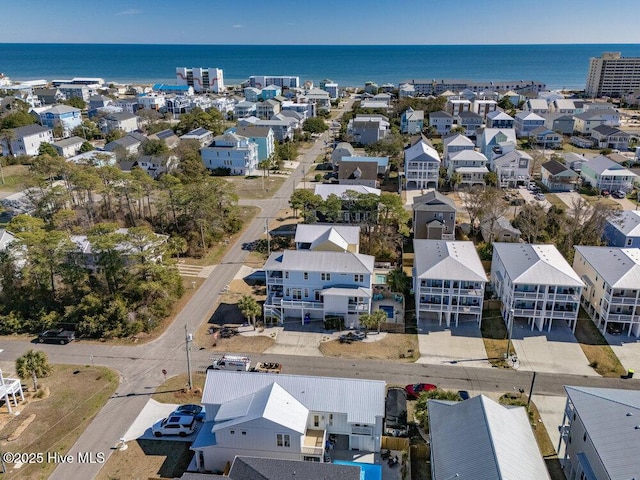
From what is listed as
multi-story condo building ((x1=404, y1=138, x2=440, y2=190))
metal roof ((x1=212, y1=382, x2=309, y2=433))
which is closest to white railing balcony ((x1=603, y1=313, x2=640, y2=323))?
metal roof ((x1=212, y1=382, x2=309, y2=433))

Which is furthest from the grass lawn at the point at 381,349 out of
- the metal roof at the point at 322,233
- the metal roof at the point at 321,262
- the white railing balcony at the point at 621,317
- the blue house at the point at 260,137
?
the blue house at the point at 260,137

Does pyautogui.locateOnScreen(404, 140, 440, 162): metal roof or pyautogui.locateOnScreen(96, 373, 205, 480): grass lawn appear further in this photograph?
pyautogui.locateOnScreen(404, 140, 440, 162): metal roof

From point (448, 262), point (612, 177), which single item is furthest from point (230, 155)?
point (612, 177)

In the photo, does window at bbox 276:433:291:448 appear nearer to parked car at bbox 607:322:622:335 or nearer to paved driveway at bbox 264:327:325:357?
paved driveway at bbox 264:327:325:357

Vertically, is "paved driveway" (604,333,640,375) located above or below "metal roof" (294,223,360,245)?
below

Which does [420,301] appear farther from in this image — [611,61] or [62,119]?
[611,61]

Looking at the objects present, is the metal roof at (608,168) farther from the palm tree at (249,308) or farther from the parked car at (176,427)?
the parked car at (176,427)

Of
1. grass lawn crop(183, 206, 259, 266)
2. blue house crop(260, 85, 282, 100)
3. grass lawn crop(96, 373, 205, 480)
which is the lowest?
grass lawn crop(96, 373, 205, 480)
